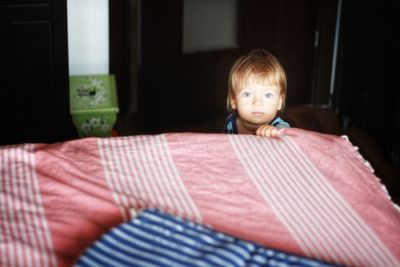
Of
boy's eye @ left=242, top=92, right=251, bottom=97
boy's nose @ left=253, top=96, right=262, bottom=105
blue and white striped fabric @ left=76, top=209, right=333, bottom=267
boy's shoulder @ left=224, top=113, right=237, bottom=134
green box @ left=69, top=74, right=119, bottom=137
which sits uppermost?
boy's eye @ left=242, top=92, right=251, bottom=97

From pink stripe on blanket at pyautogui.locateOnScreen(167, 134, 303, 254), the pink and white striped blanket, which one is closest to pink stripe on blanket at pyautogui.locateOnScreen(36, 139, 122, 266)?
the pink and white striped blanket

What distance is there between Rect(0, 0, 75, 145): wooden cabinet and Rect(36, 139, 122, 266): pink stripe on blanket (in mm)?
1492

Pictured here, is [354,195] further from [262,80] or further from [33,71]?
[33,71]

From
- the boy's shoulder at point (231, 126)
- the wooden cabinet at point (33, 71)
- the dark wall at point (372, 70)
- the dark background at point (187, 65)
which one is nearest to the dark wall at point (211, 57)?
the dark background at point (187, 65)

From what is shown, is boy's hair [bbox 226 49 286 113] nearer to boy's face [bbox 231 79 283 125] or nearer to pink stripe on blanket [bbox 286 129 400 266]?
boy's face [bbox 231 79 283 125]

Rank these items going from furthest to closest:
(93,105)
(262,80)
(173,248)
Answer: (93,105)
(262,80)
(173,248)

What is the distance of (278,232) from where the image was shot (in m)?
1.30

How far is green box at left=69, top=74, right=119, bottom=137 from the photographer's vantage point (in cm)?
320

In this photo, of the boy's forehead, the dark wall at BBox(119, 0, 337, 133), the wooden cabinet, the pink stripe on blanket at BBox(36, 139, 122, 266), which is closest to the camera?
the pink stripe on blanket at BBox(36, 139, 122, 266)

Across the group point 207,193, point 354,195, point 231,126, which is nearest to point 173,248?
point 207,193

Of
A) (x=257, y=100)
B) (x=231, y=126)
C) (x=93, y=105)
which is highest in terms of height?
(x=257, y=100)

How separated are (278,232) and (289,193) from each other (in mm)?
153

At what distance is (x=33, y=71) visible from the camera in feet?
10.0

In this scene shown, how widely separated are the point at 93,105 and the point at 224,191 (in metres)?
1.87
